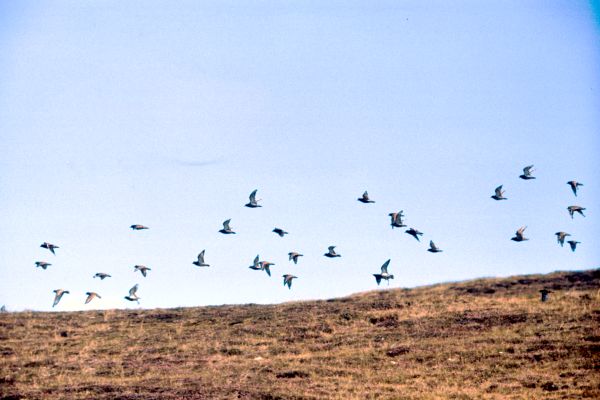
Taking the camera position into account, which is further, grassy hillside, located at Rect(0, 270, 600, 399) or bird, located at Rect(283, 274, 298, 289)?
bird, located at Rect(283, 274, 298, 289)

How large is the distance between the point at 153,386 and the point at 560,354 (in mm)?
14442

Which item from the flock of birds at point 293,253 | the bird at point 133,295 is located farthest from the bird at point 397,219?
the bird at point 133,295

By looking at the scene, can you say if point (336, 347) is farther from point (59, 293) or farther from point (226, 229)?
point (59, 293)

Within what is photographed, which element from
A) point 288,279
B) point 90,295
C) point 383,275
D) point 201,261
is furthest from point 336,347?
point 90,295

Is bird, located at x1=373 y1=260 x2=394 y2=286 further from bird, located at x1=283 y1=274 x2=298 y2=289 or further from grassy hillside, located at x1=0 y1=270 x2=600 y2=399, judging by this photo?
bird, located at x1=283 y1=274 x2=298 y2=289

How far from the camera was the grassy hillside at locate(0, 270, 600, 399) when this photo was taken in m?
28.0

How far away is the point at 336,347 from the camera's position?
3509cm

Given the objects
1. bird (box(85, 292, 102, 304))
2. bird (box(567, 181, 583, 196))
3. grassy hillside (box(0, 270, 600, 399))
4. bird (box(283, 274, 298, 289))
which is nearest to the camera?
grassy hillside (box(0, 270, 600, 399))

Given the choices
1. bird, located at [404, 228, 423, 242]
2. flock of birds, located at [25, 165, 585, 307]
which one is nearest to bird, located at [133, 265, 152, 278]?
flock of birds, located at [25, 165, 585, 307]

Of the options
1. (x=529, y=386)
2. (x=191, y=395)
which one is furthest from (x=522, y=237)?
(x=191, y=395)

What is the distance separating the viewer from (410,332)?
121 ft

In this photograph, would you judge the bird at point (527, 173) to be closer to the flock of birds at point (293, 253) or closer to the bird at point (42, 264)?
the flock of birds at point (293, 253)

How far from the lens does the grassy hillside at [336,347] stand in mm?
27991

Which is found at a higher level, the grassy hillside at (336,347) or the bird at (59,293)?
the bird at (59,293)
